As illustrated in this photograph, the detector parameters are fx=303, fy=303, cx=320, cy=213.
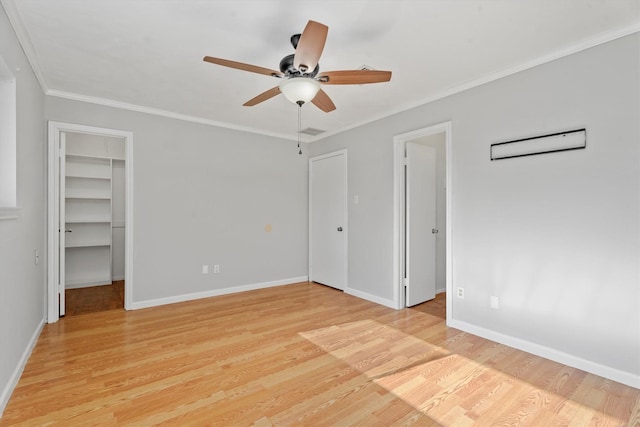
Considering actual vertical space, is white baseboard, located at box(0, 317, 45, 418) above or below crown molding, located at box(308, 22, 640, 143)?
below

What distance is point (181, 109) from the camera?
3.80 m

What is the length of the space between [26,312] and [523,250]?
4.18 m

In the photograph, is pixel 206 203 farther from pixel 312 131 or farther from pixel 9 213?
pixel 9 213

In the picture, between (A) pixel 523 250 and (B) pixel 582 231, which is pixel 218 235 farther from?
(B) pixel 582 231

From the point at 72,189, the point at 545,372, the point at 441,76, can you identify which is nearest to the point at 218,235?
the point at 72,189

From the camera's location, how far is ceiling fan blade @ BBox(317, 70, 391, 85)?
1994 mm

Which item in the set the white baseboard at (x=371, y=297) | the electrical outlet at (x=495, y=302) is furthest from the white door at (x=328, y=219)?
the electrical outlet at (x=495, y=302)

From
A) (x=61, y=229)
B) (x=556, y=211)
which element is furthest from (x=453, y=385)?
(x=61, y=229)

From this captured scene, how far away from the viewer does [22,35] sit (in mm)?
2195

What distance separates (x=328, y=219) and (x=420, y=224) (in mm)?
1493

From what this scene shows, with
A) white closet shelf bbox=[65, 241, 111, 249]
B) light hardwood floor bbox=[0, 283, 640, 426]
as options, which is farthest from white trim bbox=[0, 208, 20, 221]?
white closet shelf bbox=[65, 241, 111, 249]

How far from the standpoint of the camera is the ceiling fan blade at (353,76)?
1994mm

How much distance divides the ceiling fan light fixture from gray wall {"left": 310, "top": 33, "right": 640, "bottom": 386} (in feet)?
5.91

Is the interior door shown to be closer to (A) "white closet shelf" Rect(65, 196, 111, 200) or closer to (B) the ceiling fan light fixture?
(A) "white closet shelf" Rect(65, 196, 111, 200)
